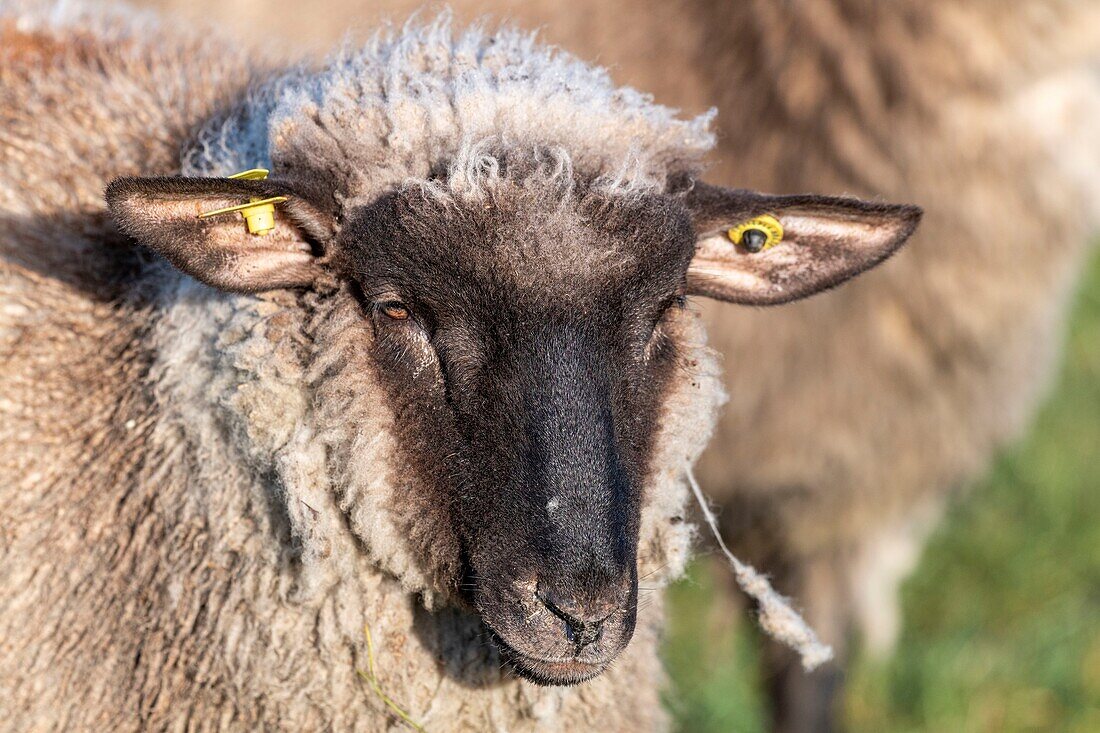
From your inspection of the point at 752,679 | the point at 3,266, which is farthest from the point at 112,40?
the point at 752,679

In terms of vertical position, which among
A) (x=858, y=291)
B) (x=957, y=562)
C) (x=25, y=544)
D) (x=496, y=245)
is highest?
(x=496, y=245)

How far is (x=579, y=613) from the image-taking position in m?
1.83

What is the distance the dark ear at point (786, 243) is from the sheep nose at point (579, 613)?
0.72 metres

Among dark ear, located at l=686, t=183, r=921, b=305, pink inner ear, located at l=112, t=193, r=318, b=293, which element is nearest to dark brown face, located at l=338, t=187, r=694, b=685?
pink inner ear, located at l=112, t=193, r=318, b=293

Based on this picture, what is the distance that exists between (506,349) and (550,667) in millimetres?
476

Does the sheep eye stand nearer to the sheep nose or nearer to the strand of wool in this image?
the sheep nose

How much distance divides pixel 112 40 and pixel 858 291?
2.25m

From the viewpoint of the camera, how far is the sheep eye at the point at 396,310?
2.02 metres

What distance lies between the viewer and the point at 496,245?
6.44ft

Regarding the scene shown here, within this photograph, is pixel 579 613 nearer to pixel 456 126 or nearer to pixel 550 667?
pixel 550 667

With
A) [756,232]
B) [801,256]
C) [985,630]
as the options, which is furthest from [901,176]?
[985,630]

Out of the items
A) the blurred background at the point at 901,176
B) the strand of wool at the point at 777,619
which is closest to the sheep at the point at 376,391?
the strand of wool at the point at 777,619

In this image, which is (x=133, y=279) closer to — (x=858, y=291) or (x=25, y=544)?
(x=25, y=544)

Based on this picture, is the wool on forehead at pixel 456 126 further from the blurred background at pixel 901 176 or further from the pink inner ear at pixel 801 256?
the blurred background at pixel 901 176
